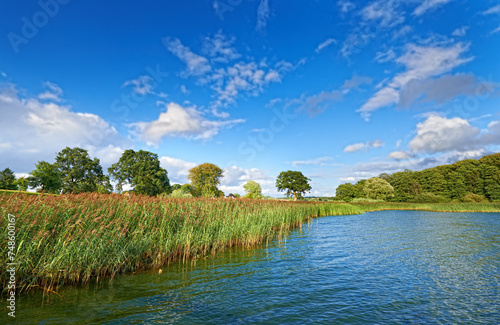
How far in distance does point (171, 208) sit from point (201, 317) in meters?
7.33

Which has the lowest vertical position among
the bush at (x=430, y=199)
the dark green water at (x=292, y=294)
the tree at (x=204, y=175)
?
the dark green water at (x=292, y=294)

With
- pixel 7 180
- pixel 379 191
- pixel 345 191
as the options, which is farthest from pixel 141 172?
pixel 345 191

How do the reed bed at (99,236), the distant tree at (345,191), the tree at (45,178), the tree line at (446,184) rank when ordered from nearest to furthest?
the reed bed at (99,236)
the tree at (45,178)
the tree line at (446,184)
the distant tree at (345,191)

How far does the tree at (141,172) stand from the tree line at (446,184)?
62083 mm

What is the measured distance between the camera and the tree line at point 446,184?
71.6m

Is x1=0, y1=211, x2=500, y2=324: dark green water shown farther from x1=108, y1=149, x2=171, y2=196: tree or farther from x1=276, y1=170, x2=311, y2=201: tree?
x1=276, y1=170, x2=311, y2=201: tree

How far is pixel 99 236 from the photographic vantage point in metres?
7.84

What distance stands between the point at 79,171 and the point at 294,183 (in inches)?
2411

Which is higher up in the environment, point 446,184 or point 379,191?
point 446,184

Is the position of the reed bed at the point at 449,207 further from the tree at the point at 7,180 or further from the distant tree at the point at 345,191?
the tree at the point at 7,180

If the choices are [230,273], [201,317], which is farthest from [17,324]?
[230,273]

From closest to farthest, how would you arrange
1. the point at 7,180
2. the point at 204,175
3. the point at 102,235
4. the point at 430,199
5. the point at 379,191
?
the point at 102,235 → the point at 7,180 → the point at 430,199 → the point at 204,175 → the point at 379,191

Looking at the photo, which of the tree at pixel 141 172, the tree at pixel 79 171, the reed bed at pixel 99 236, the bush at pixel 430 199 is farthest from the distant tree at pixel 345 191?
the reed bed at pixel 99 236

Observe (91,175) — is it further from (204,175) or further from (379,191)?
(379,191)
